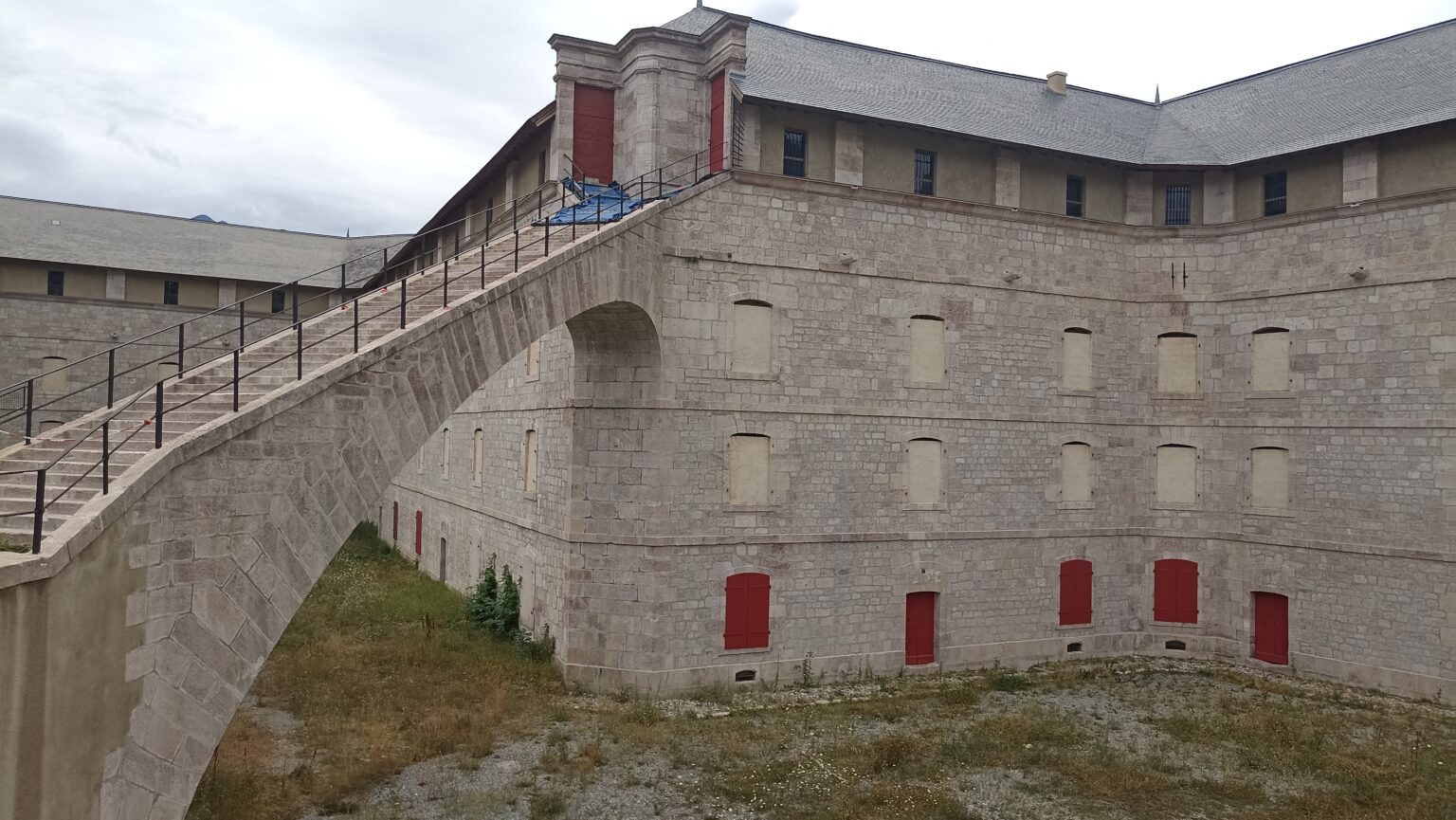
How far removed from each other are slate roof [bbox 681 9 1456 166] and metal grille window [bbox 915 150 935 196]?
0.83 meters

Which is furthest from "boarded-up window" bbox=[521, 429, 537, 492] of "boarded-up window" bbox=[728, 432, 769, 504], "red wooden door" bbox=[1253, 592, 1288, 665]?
"red wooden door" bbox=[1253, 592, 1288, 665]

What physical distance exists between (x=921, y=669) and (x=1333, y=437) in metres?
10.3

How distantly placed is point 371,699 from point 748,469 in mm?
8144

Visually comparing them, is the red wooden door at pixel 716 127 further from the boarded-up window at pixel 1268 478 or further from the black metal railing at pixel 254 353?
the boarded-up window at pixel 1268 478

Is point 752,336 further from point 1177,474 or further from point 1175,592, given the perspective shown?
point 1175,592

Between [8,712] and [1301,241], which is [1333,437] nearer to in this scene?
[1301,241]

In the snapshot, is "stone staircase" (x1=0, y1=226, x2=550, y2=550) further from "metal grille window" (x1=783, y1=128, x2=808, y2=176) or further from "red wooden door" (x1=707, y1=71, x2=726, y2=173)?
"metal grille window" (x1=783, y1=128, x2=808, y2=176)

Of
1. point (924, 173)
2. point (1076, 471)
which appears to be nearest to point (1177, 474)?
point (1076, 471)

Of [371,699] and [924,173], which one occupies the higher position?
[924,173]

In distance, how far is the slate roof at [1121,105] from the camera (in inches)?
803

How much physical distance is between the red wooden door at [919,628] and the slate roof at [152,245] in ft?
102

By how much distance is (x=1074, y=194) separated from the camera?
906 inches

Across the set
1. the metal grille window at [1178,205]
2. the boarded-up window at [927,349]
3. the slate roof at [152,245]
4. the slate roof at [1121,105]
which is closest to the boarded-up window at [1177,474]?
the metal grille window at [1178,205]

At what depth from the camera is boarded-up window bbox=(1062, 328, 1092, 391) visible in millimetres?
22250
